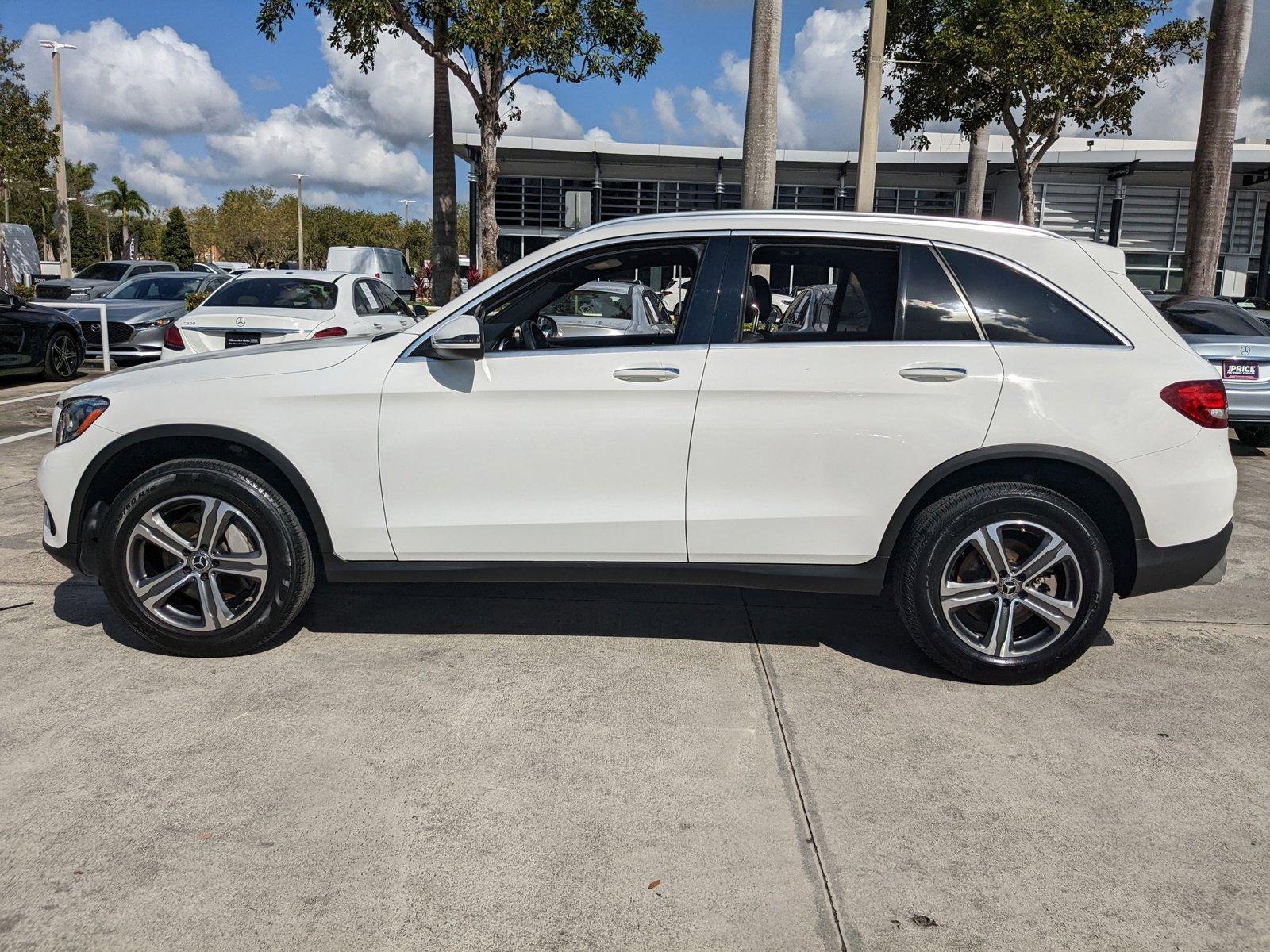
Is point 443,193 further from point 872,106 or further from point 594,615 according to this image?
point 594,615

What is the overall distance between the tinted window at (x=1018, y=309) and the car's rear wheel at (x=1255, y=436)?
329 inches

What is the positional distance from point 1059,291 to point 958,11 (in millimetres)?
14688

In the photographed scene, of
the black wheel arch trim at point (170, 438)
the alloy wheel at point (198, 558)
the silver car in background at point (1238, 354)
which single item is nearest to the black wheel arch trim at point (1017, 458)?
the black wheel arch trim at point (170, 438)

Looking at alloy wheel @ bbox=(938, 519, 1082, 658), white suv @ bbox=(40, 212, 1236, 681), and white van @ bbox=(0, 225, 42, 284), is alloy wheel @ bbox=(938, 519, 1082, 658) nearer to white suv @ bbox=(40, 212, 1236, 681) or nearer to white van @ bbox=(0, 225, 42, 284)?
white suv @ bbox=(40, 212, 1236, 681)

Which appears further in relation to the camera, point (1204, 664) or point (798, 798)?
point (1204, 664)

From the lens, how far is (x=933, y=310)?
4.26m

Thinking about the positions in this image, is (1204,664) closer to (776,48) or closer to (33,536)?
(33,536)

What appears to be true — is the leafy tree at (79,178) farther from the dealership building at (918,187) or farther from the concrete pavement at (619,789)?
the concrete pavement at (619,789)

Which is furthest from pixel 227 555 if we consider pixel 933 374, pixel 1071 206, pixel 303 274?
pixel 1071 206

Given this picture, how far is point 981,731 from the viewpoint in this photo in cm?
393

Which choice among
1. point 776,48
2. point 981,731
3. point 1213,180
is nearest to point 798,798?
point 981,731

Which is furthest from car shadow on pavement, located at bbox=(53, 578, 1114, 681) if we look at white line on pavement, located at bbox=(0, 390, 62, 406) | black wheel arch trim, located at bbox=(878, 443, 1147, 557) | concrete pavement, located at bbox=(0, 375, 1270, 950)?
white line on pavement, located at bbox=(0, 390, 62, 406)

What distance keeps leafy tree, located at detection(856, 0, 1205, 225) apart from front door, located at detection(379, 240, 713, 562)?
13333 mm

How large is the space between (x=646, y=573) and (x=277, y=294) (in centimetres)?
851
